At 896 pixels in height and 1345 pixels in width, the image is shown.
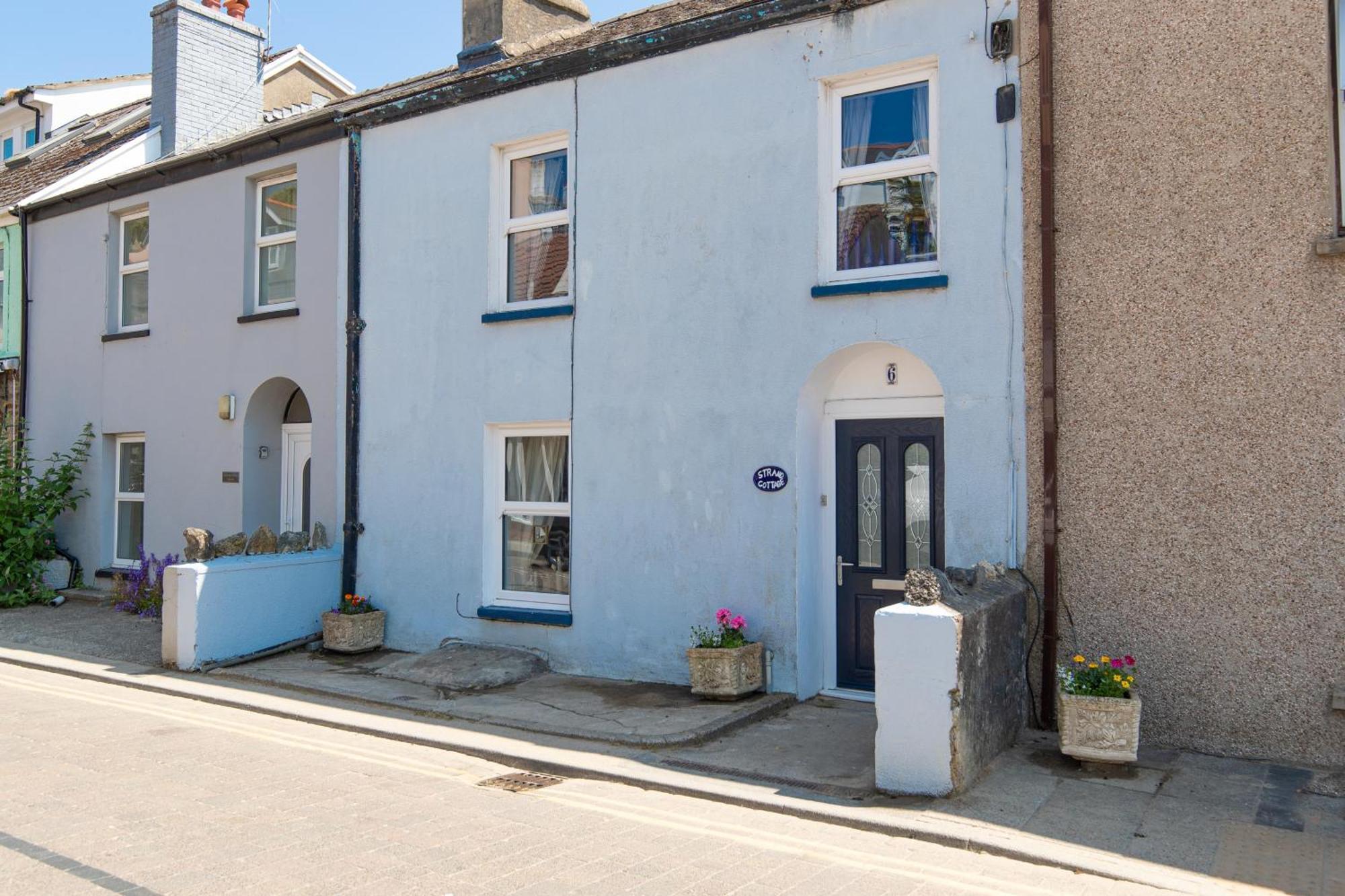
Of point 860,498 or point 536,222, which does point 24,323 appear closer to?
point 536,222

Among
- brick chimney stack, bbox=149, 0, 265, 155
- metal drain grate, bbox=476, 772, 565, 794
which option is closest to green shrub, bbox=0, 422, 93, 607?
brick chimney stack, bbox=149, 0, 265, 155

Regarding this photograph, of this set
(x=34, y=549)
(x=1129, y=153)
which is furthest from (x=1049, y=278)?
(x=34, y=549)

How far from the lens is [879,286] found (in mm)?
8492

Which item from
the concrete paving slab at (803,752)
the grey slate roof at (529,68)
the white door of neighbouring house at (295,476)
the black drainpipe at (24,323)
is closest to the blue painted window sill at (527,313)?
the grey slate roof at (529,68)

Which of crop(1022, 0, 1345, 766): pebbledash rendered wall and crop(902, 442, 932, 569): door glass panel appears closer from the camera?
crop(1022, 0, 1345, 766): pebbledash rendered wall

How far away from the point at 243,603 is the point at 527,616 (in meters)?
2.85

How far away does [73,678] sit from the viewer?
10266mm

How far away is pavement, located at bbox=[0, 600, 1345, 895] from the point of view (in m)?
5.48

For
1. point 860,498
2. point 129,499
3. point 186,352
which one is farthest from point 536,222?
point 129,499

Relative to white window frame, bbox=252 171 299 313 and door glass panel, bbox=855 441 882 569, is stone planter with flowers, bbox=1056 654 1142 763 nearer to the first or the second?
door glass panel, bbox=855 441 882 569

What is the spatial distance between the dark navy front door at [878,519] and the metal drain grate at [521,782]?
299 cm

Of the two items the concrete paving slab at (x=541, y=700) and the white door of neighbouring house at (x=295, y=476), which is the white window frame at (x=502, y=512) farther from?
the white door of neighbouring house at (x=295, y=476)

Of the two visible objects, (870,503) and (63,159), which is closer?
(870,503)

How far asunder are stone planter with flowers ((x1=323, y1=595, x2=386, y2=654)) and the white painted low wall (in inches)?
14.7
